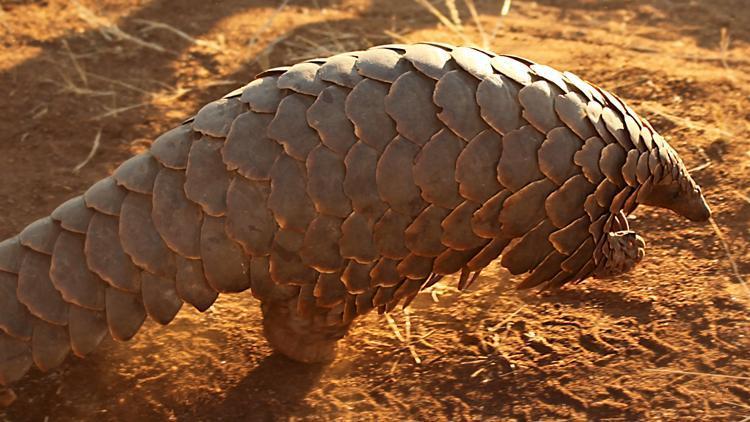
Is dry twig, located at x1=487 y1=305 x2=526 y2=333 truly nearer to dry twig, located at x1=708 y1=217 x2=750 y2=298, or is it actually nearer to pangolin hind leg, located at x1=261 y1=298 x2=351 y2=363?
pangolin hind leg, located at x1=261 y1=298 x2=351 y2=363

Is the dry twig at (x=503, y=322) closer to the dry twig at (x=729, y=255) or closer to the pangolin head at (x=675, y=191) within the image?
the pangolin head at (x=675, y=191)

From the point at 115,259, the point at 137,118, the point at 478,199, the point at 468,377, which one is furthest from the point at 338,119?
the point at 137,118

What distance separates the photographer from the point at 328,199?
2.95 metres

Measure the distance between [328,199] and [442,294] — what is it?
1.16 metres

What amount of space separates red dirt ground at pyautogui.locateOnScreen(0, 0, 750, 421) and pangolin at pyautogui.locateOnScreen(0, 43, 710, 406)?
1.35ft

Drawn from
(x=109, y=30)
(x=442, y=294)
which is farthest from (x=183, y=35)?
(x=442, y=294)

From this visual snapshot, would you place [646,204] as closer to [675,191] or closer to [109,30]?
[675,191]

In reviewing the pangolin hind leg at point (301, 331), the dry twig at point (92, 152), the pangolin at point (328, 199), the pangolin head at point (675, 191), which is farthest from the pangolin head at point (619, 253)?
the dry twig at point (92, 152)

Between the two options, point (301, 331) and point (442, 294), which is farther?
point (442, 294)

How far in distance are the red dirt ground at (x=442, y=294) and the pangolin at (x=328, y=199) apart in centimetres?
41

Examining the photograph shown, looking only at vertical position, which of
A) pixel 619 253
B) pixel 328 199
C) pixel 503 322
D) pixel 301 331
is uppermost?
pixel 328 199

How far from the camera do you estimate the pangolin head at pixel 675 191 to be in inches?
134

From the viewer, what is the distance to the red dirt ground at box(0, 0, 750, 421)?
336cm

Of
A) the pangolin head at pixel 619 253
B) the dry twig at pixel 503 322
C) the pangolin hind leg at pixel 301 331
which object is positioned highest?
the pangolin head at pixel 619 253
